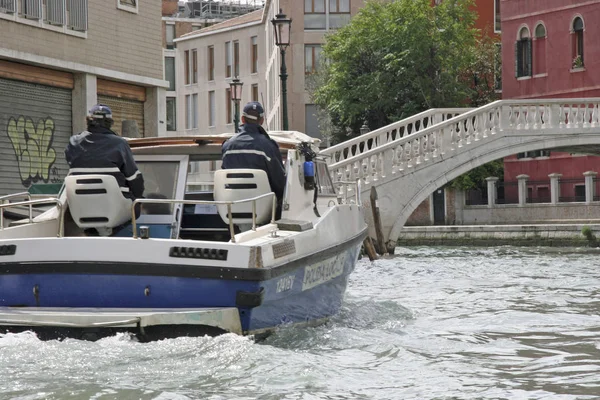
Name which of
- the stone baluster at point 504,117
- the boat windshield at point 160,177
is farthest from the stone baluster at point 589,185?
the boat windshield at point 160,177

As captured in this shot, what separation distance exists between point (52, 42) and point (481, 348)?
1234 cm

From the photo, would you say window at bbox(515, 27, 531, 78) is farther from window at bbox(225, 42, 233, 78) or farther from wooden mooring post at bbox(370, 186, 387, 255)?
window at bbox(225, 42, 233, 78)

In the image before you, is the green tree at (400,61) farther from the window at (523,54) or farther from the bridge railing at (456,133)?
the bridge railing at (456,133)

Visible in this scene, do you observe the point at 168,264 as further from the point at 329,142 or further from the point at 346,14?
the point at 346,14

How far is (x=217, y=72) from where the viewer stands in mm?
71000


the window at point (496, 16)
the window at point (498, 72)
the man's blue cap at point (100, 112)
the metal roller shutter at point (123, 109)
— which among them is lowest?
the man's blue cap at point (100, 112)

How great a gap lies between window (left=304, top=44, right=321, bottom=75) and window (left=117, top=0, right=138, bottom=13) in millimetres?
33024

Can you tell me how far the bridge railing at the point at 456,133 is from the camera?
29109 millimetres

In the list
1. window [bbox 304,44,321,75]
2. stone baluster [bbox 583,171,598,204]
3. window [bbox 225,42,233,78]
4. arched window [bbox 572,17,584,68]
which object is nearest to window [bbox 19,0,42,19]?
stone baluster [bbox 583,171,598,204]

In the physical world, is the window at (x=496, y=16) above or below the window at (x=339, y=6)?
below

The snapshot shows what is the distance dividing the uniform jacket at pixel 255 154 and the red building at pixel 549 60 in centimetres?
3084

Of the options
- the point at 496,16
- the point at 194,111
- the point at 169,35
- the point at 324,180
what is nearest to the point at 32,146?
the point at 324,180

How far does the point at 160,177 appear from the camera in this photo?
11.4 meters

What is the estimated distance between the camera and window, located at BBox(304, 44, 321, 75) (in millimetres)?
57250
